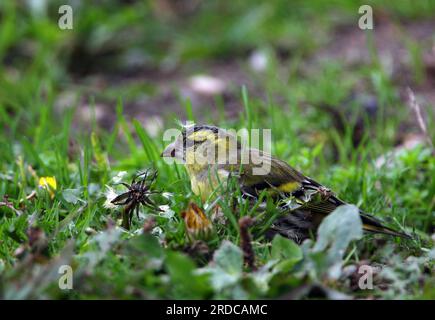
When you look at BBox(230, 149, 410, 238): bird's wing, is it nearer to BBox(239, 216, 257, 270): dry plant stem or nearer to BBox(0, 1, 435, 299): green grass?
BBox(0, 1, 435, 299): green grass

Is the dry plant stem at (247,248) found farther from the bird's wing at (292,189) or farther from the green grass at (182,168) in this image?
the bird's wing at (292,189)

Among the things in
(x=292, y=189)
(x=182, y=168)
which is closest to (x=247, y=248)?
(x=292, y=189)

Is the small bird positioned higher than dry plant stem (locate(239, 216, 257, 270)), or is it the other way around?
the small bird

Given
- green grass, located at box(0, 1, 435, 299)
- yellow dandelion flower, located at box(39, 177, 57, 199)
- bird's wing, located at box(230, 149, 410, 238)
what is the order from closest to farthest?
green grass, located at box(0, 1, 435, 299)
bird's wing, located at box(230, 149, 410, 238)
yellow dandelion flower, located at box(39, 177, 57, 199)

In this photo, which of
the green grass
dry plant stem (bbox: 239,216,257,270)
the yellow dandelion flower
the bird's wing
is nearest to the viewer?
the green grass

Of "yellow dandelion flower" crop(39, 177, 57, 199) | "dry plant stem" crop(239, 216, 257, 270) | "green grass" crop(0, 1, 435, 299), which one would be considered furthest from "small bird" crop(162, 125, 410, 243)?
"yellow dandelion flower" crop(39, 177, 57, 199)

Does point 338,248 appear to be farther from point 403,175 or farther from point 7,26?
point 7,26

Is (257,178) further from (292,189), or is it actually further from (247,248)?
(247,248)
